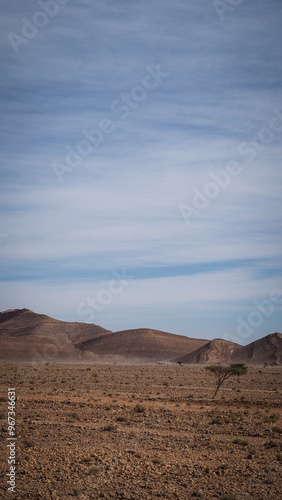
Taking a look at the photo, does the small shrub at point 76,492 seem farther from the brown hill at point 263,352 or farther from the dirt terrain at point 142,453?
the brown hill at point 263,352

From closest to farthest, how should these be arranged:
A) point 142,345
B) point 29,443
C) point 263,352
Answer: point 29,443
point 263,352
point 142,345

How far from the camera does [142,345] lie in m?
155

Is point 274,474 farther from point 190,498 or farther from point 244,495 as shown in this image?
point 190,498

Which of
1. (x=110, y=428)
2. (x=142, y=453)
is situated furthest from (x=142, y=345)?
(x=142, y=453)

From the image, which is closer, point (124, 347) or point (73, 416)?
point (73, 416)

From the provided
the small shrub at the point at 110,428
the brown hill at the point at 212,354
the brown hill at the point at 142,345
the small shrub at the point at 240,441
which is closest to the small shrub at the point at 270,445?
the small shrub at the point at 240,441

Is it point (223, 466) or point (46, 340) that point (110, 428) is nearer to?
point (223, 466)

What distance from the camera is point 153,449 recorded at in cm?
1573

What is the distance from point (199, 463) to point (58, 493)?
15.9 ft

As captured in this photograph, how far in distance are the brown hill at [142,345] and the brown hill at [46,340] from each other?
28.5 feet

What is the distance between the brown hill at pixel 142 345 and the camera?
14625cm

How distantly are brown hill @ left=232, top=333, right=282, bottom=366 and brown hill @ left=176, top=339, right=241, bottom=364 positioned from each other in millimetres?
2580

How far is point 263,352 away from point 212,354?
14.0 m

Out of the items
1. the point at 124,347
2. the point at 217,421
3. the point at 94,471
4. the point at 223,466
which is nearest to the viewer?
the point at 94,471
